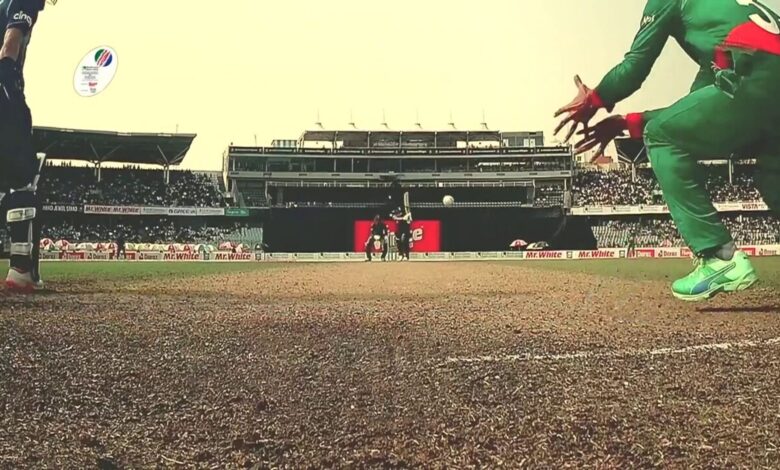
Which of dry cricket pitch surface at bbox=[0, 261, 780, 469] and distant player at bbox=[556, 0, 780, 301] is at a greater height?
distant player at bbox=[556, 0, 780, 301]

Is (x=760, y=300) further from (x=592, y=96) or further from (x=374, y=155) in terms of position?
(x=374, y=155)

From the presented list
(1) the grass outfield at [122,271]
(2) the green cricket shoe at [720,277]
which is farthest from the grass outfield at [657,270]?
(1) the grass outfield at [122,271]

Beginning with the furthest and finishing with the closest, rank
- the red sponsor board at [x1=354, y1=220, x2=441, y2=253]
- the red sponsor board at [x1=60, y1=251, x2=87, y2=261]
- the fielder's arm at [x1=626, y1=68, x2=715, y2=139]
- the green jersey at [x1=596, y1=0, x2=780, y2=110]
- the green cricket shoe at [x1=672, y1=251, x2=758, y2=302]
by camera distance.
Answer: the red sponsor board at [x1=354, y1=220, x2=441, y2=253] < the red sponsor board at [x1=60, y1=251, x2=87, y2=261] < the fielder's arm at [x1=626, y1=68, x2=715, y2=139] < the green cricket shoe at [x1=672, y1=251, x2=758, y2=302] < the green jersey at [x1=596, y1=0, x2=780, y2=110]

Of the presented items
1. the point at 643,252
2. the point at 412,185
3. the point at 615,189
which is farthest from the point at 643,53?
the point at 412,185

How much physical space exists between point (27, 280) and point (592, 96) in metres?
5.84

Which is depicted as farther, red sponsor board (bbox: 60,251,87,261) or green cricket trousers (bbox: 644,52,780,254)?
red sponsor board (bbox: 60,251,87,261)

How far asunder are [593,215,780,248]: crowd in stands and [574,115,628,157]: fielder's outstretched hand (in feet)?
82.5

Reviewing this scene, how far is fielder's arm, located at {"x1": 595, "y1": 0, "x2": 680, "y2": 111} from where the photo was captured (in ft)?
15.4

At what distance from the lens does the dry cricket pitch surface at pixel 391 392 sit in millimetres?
1483

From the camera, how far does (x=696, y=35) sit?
179 inches

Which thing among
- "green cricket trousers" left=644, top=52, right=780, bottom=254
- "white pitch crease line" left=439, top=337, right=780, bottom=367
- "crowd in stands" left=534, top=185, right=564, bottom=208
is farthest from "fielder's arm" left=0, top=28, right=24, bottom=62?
"crowd in stands" left=534, top=185, right=564, bottom=208

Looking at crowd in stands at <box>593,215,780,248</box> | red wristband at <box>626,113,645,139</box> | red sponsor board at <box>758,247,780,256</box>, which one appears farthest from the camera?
crowd in stands at <box>593,215,780,248</box>

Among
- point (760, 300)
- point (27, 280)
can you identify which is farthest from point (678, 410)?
point (27, 280)

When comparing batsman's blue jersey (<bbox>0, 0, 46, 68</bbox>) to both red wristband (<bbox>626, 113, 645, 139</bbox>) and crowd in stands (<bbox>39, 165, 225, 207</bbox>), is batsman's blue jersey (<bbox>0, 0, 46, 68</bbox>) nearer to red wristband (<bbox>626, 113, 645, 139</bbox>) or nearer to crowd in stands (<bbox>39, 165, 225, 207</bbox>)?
red wristband (<bbox>626, 113, 645, 139</bbox>)
